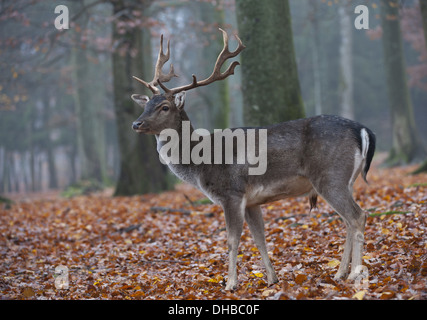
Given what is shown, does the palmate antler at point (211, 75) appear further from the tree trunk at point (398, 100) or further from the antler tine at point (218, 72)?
the tree trunk at point (398, 100)

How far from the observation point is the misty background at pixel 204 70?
30.3ft

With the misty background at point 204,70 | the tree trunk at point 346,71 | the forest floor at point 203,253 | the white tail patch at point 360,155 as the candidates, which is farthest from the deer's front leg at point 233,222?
the tree trunk at point 346,71

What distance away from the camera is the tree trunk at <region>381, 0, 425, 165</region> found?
18.4 metres

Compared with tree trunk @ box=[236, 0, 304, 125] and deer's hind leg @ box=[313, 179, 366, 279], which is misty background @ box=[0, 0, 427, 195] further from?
deer's hind leg @ box=[313, 179, 366, 279]

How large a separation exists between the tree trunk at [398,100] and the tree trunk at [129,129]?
9.82m

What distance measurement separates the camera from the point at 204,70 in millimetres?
23031

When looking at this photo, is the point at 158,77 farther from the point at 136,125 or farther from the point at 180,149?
the point at 180,149

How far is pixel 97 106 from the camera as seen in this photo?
3178 centimetres

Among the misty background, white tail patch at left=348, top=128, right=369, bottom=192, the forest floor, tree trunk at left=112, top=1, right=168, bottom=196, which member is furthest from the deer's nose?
tree trunk at left=112, top=1, right=168, bottom=196

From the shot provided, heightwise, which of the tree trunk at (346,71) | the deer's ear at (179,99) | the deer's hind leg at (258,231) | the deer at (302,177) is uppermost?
the tree trunk at (346,71)
